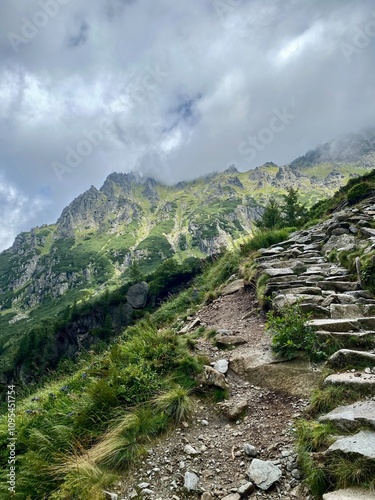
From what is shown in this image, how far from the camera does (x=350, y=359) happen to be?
17.9ft

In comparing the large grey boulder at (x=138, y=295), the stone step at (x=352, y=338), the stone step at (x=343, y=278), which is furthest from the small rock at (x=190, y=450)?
the large grey boulder at (x=138, y=295)

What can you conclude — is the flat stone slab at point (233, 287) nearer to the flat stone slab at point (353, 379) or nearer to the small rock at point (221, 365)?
the small rock at point (221, 365)

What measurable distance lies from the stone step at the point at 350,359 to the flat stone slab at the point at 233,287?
7.46 m

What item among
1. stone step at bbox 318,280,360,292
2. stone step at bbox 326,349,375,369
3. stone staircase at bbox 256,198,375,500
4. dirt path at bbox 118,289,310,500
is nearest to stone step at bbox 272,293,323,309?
stone staircase at bbox 256,198,375,500

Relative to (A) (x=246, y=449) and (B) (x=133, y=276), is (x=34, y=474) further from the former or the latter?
(B) (x=133, y=276)

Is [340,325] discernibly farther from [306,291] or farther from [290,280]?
[290,280]

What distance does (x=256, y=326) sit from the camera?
9148 millimetres

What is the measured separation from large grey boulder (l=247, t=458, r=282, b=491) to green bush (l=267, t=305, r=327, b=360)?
266 centimetres

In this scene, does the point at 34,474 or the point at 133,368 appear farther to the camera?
the point at 133,368

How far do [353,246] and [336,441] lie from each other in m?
9.34

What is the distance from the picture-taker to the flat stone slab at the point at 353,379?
4.58 m

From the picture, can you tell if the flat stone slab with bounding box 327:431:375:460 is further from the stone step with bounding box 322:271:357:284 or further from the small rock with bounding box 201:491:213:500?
the stone step with bounding box 322:271:357:284

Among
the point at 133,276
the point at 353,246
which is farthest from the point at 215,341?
the point at 133,276

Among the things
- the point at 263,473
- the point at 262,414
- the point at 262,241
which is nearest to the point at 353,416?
the point at 263,473
